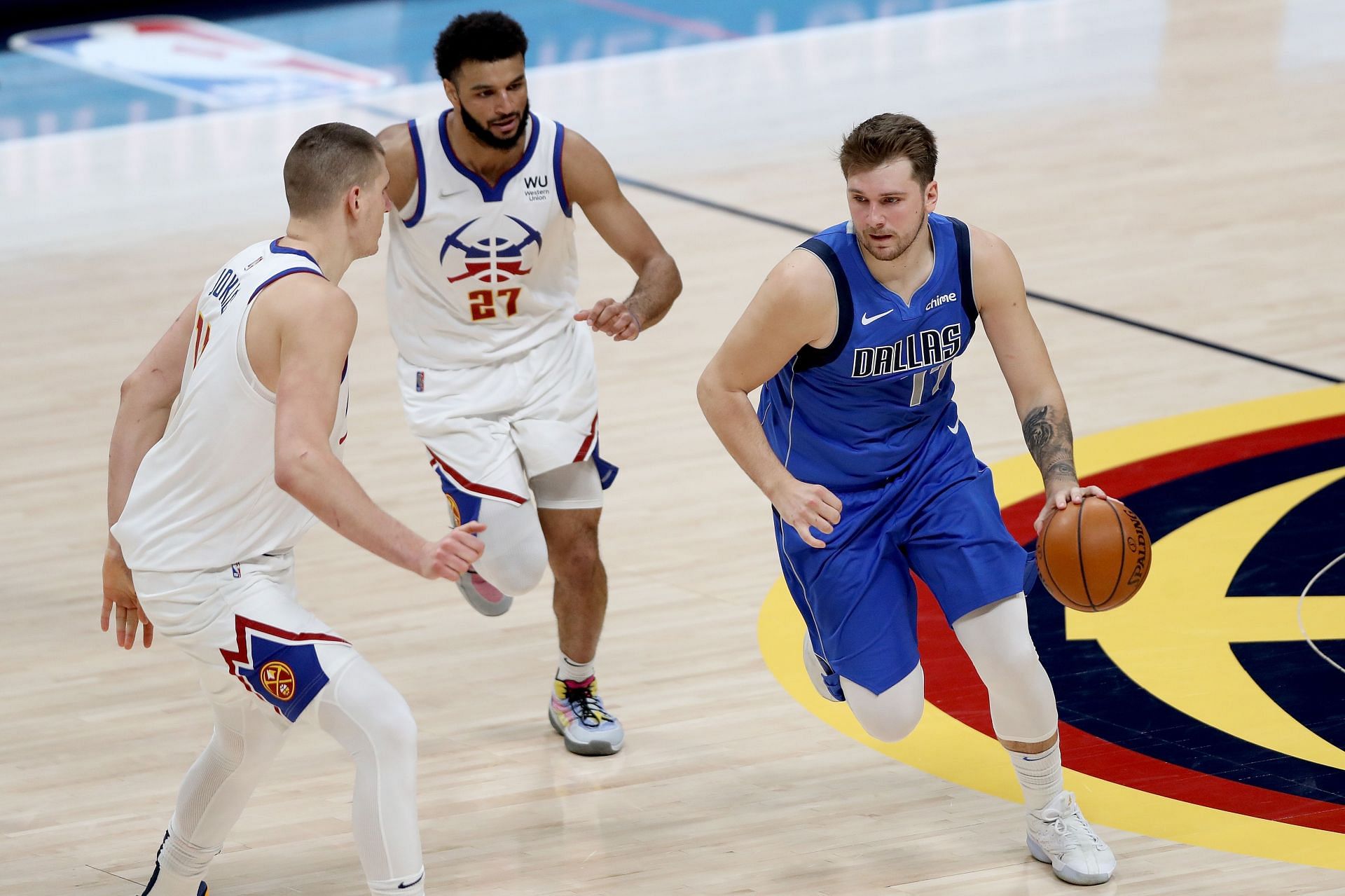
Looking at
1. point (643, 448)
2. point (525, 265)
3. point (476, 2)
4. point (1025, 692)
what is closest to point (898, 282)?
point (1025, 692)

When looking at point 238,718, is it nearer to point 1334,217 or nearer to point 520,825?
point 520,825

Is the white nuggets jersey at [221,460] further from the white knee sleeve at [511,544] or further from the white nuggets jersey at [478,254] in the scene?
the white nuggets jersey at [478,254]

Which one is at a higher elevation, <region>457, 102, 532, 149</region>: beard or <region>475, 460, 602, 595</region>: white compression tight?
<region>457, 102, 532, 149</region>: beard

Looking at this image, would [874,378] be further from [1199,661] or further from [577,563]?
[1199,661]

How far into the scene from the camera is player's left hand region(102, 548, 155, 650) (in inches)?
171

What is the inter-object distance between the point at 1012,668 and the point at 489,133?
2128 mm

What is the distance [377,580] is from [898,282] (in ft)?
9.71

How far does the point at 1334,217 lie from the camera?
410 inches

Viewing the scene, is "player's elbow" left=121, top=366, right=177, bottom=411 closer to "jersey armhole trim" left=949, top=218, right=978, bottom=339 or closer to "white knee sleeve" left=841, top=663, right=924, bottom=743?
"white knee sleeve" left=841, top=663, right=924, bottom=743

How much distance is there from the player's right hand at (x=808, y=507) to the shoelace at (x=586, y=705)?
1.29 metres

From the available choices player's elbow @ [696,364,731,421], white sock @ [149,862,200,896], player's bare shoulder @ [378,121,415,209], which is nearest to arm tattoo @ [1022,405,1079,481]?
player's elbow @ [696,364,731,421]

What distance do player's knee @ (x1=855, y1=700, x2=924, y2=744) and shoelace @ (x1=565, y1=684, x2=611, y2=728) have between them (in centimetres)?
100

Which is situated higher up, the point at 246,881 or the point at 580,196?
the point at 580,196

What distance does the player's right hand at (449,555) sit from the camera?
12.1ft
